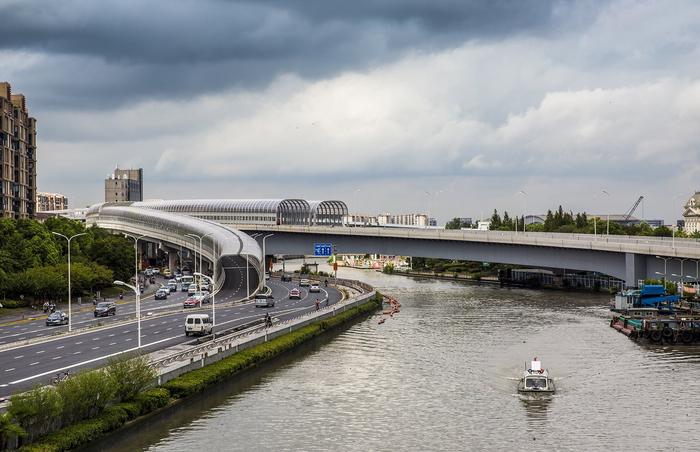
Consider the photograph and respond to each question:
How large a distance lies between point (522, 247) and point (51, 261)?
65.7m

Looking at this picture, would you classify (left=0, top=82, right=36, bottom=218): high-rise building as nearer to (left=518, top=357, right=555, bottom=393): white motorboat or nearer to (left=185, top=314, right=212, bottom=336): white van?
(left=185, top=314, right=212, bottom=336): white van

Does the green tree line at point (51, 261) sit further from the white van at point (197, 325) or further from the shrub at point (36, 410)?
the shrub at point (36, 410)

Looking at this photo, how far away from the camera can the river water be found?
150 ft

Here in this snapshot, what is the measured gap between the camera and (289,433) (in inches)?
1848

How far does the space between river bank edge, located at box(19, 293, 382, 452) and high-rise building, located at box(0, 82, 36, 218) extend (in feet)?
277

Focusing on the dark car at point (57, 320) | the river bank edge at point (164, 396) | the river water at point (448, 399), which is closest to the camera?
the river bank edge at point (164, 396)

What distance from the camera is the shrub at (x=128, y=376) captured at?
47.9 meters

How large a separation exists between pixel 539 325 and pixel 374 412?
43.0m

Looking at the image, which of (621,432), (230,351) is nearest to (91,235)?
(230,351)

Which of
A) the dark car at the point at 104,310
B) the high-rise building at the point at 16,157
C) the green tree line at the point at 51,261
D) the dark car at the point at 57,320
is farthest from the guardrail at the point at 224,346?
the high-rise building at the point at 16,157

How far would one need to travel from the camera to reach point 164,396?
168 ft

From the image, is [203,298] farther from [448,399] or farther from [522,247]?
[448,399]

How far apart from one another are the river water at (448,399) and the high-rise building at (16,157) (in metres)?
82.4

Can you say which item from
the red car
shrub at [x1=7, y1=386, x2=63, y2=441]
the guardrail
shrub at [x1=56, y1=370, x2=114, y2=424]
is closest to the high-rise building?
the red car
